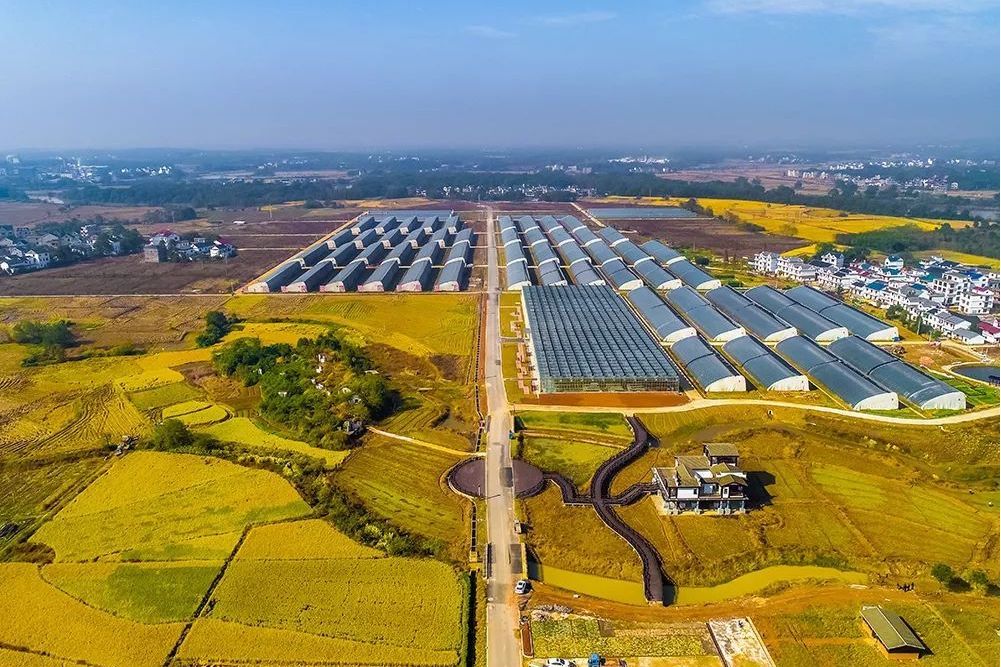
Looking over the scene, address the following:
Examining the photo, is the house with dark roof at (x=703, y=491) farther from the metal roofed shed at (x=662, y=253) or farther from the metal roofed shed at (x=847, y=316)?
the metal roofed shed at (x=662, y=253)

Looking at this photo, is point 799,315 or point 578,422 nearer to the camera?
point 578,422

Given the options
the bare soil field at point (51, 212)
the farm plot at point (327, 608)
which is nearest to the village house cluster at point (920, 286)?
the farm plot at point (327, 608)

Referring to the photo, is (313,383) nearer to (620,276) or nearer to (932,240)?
(620,276)

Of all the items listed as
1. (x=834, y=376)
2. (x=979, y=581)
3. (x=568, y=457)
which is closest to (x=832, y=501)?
(x=979, y=581)

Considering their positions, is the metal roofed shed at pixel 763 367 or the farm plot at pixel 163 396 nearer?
the farm plot at pixel 163 396

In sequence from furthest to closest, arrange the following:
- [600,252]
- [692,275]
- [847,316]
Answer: [600,252]
[692,275]
[847,316]

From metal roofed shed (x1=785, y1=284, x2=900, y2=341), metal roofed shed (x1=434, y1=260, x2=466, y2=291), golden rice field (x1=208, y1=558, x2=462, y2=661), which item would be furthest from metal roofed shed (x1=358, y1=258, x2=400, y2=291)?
golden rice field (x1=208, y1=558, x2=462, y2=661)
